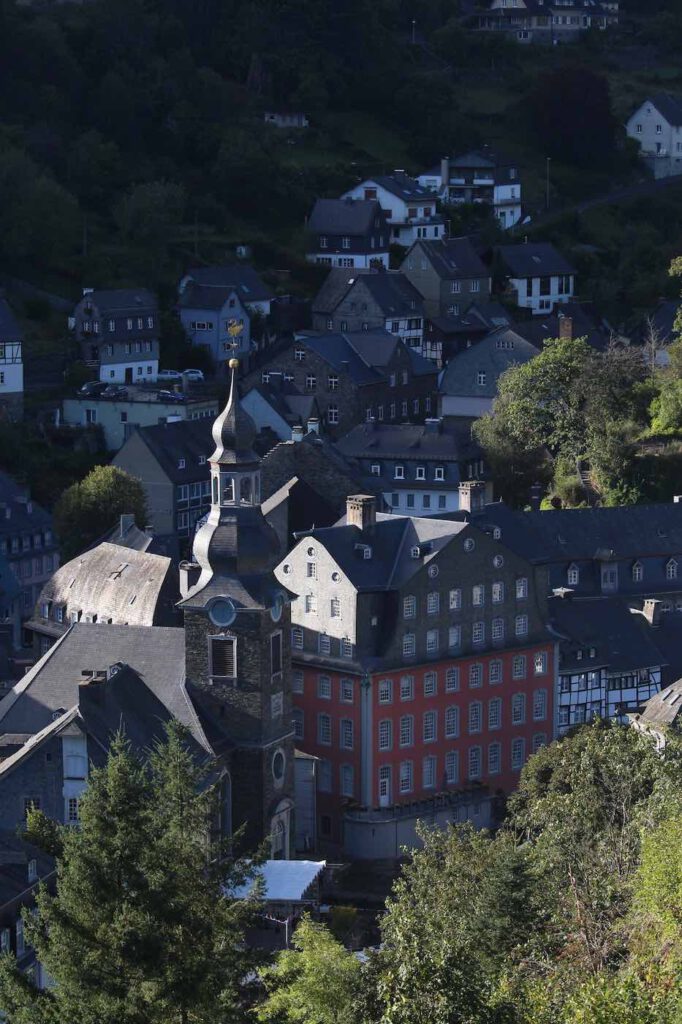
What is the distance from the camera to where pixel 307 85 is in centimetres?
13700

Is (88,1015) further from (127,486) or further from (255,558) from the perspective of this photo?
(127,486)

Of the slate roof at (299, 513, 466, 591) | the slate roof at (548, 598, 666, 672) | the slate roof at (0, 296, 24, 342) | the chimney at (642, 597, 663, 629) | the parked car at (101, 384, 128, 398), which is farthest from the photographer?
the parked car at (101, 384, 128, 398)

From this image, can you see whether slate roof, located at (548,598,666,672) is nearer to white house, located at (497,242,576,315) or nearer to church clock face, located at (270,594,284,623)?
church clock face, located at (270,594,284,623)

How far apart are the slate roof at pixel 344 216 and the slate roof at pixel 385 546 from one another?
170 ft

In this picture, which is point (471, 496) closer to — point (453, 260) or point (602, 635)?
point (602, 635)

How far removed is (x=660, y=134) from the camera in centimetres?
14438

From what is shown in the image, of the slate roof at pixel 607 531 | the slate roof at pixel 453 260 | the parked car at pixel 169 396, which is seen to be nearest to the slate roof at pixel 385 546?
the slate roof at pixel 607 531

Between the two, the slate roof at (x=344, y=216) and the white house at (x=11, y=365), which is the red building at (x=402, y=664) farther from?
the slate roof at (x=344, y=216)

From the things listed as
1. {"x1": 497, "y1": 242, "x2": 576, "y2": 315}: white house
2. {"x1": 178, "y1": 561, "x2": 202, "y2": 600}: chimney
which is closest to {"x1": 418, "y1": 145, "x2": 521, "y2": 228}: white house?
{"x1": 497, "y1": 242, "x2": 576, "y2": 315}: white house

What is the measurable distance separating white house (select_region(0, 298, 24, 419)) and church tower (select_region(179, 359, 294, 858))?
40.8 meters

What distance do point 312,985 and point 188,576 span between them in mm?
28321

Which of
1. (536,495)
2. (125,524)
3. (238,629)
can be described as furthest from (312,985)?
(536,495)

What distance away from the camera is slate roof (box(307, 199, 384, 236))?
12312 cm

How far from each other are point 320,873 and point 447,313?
58728 mm
